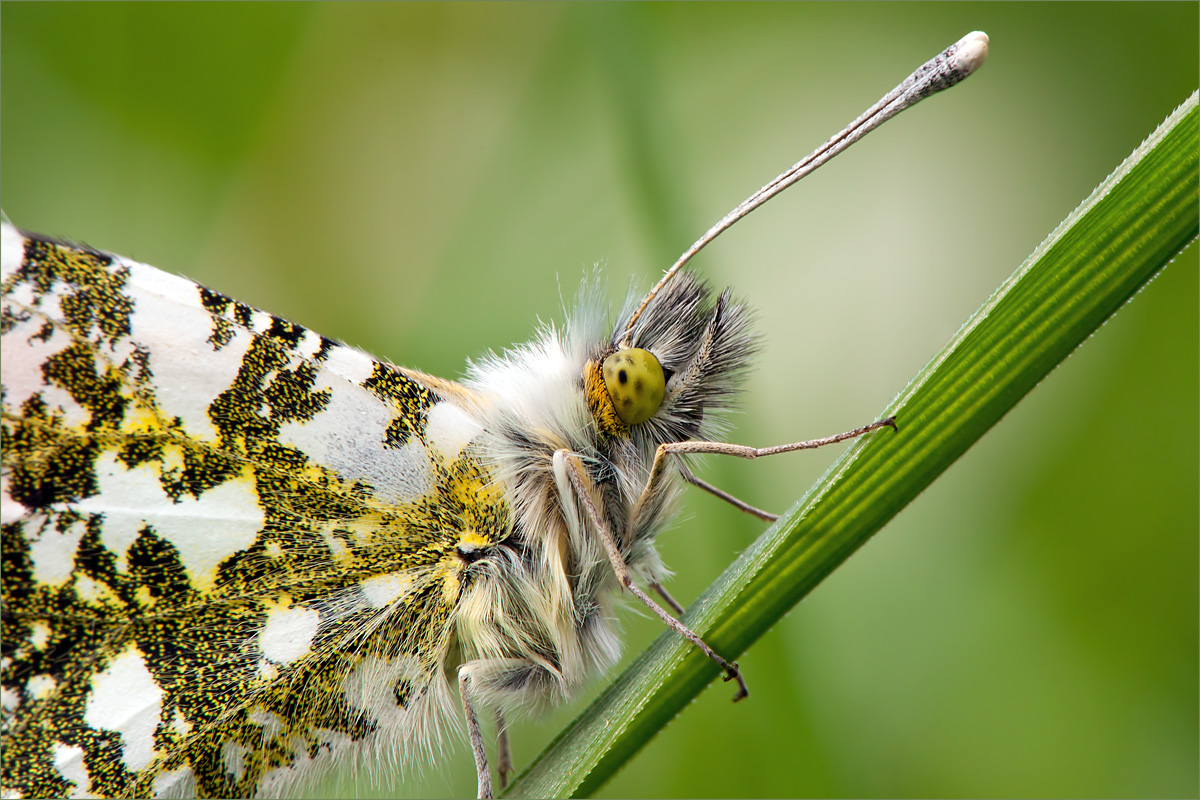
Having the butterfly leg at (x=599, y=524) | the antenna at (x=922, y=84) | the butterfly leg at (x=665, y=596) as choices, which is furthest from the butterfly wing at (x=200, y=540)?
the antenna at (x=922, y=84)

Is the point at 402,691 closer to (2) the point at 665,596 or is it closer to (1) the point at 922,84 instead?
(2) the point at 665,596

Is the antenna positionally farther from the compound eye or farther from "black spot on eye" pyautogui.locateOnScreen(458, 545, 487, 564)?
"black spot on eye" pyautogui.locateOnScreen(458, 545, 487, 564)

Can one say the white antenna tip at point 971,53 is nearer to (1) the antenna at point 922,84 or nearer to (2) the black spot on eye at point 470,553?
(1) the antenna at point 922,84

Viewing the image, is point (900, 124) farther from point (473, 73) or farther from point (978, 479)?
point (473, 73)

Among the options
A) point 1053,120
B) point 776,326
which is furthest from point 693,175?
point 1053,120

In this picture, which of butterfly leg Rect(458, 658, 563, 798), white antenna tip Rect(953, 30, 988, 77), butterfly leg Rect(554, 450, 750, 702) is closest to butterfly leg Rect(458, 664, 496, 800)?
butterfly leg Rect(458, 658, 563, 798)

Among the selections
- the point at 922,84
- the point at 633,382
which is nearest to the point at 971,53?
the point at 922,84
